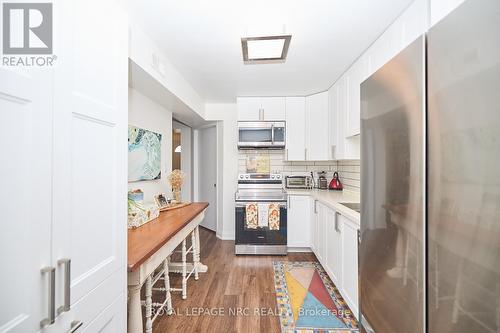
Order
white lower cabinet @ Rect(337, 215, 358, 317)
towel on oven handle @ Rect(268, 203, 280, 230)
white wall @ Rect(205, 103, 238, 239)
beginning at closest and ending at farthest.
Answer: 1. white lower cabinet @ Rect(337, 215, 358, 317)
2. towel on oven handle @ Rect(268, 203, 280, 230)
3. white wall @ Rect(205, 103, 238, 239)

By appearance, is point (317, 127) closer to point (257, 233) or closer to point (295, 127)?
point (295, 127)

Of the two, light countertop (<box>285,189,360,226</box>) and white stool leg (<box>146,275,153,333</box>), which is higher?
light countertop (<box>285,189,360,226</box>)

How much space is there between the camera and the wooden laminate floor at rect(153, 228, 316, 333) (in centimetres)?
189

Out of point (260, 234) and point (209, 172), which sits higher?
point (209, 172)

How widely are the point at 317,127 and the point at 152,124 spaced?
2299mm

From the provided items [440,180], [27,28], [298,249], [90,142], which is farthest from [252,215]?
[27,28]

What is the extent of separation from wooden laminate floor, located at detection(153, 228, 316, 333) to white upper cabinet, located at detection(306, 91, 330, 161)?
150 centimetres

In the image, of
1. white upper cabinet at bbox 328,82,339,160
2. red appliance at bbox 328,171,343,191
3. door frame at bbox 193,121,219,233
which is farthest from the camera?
door frame at bbox 193,121,219,233

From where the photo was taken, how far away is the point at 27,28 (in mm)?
659

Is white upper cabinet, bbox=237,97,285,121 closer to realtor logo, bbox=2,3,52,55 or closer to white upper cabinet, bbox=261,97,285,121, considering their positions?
white upper cabinet, bbox=261,97,285,121

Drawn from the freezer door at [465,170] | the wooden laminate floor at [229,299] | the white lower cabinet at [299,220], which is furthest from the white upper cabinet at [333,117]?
the freezer door at [465,170]

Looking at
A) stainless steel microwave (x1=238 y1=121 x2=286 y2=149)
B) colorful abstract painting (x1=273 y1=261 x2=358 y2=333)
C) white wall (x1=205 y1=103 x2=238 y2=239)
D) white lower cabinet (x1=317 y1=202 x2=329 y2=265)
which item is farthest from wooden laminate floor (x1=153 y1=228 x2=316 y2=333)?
stainless steel microwave (x1=238 y1=121 x2=286 y2=149)

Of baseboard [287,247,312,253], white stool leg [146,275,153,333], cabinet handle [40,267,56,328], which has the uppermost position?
cabinet handle [40,267,56,328]

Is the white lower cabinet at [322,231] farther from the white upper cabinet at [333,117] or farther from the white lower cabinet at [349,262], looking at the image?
the white upper cabinet at [333,117]
